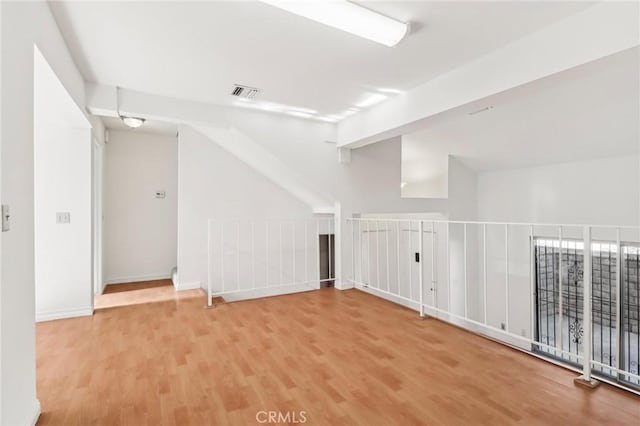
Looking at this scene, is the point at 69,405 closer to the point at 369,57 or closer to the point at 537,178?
the point at 369,57

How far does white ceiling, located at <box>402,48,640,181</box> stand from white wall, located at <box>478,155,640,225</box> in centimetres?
18

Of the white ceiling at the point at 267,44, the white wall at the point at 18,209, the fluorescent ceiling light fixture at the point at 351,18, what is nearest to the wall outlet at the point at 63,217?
the white ceiling at the point at 267,44

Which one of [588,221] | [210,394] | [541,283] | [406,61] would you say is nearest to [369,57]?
[406,61]

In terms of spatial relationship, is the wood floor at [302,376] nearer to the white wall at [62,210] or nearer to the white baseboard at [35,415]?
the white baseboard at [35,415]

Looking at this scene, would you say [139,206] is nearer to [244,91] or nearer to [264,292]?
[264,292]

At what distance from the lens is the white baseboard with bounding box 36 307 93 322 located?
125 inches

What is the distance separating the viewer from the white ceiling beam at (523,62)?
1.84 m

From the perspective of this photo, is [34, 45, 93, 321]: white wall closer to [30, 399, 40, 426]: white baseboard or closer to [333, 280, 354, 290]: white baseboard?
[30, 399, 40, 426]: white baseboard

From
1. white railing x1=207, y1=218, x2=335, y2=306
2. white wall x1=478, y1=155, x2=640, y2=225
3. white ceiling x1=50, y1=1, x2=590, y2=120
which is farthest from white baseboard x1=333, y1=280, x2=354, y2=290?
white wall x1=478, y1=155, x2=640, y2=225

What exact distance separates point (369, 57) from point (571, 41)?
131 cm

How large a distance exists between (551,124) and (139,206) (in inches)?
237

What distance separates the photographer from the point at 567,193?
16.6ft

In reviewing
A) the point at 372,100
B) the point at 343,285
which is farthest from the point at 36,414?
the point at 372,100

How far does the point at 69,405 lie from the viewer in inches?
70.2
